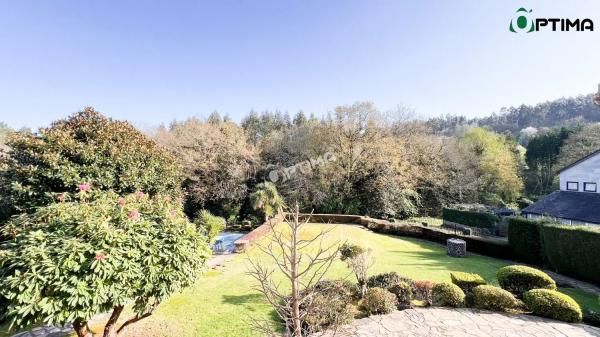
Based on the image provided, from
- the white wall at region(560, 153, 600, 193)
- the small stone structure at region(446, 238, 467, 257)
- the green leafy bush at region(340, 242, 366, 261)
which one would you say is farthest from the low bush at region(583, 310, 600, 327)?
the white wall at region(560, 153, 600, 193)

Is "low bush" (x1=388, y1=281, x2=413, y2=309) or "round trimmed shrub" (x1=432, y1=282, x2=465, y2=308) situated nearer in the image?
"round trimmed shrub" (x1=432, y1=282, x2=465, y2=308)

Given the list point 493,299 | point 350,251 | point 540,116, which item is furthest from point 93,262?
point 540,116

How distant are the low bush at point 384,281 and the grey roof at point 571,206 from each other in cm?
1495

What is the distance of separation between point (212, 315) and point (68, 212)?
4.01 m

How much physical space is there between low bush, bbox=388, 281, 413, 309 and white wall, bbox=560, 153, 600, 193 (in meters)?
19.3

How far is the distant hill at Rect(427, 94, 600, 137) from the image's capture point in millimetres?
54250

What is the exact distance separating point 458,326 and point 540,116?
76788 mm

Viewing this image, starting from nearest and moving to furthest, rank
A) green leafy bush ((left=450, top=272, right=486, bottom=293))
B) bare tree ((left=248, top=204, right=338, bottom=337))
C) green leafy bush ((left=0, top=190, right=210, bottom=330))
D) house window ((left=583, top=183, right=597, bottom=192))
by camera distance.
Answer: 1. bare tree ((left=248, top=204, right=338, bottom=337))
2. green leafy bush ((left=0, top=190, right=210, bottom=330))
3. green leafy bush ((left=450, top=272, right=486, bottom=293))
4. house window ((left=583, top=183, right=597, bottom=192))

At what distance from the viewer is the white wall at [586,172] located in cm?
1742

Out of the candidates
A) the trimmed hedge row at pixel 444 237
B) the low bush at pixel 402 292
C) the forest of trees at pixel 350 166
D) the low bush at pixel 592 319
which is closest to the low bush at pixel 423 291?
the low bush at pixel 402 292

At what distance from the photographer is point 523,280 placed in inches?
305

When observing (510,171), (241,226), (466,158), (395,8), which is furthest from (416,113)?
(241,226)

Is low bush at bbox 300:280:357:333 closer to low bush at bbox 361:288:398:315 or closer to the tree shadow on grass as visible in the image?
low bush at bbox 361:288:398:315

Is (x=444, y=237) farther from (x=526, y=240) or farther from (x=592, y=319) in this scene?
(x=592, y=319)
